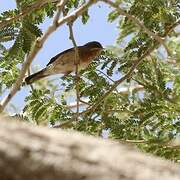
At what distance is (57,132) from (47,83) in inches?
200

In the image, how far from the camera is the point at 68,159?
1200 millimetres

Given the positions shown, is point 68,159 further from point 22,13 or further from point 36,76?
point 36,76

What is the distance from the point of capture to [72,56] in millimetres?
6152

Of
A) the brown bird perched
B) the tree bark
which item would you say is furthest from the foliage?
the tree bark

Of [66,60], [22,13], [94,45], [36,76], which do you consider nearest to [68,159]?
[22,13]

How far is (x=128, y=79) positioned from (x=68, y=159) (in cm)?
436

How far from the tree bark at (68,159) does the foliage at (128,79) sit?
357 centimetres

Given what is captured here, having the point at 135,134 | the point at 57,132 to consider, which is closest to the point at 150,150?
the point at 135,134

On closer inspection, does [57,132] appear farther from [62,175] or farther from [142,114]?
[142,114]

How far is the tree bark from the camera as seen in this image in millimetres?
1164

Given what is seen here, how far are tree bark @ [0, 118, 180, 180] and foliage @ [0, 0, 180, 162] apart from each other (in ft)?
11.7

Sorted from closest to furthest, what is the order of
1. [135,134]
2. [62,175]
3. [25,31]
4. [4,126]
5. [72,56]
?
[62,175], [4,126], [25,31], [135,134], [72,56]

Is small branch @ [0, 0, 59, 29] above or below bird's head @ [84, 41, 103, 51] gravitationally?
below

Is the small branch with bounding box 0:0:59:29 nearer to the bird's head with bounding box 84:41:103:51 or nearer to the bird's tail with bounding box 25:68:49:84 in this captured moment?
the bird's tail with bounding box 25:68:49:84
